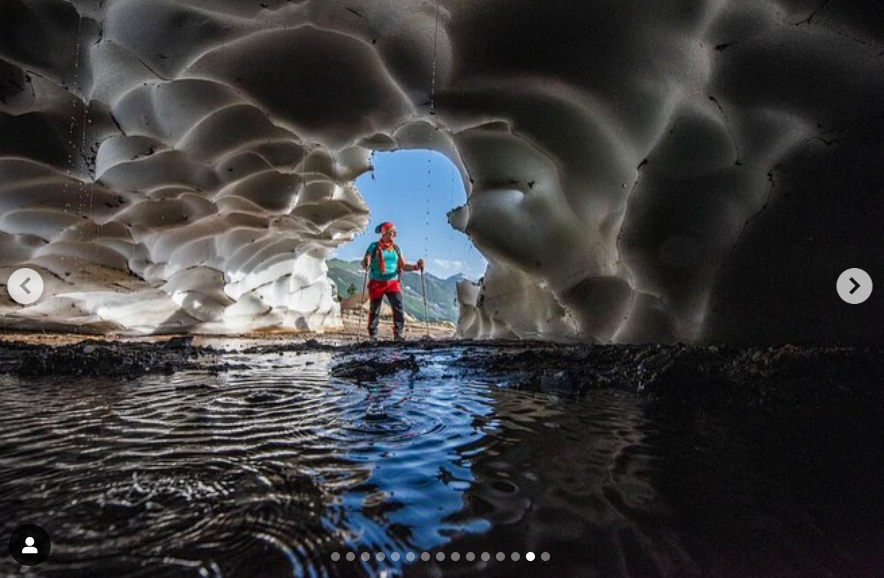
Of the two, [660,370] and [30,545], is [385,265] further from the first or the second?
[30,545]

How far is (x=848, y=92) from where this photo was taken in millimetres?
4156

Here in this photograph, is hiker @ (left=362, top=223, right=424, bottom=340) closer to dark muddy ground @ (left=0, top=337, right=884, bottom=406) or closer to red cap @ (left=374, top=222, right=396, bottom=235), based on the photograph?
red cap @ (left=374, top=222, right=396, bottom=235)

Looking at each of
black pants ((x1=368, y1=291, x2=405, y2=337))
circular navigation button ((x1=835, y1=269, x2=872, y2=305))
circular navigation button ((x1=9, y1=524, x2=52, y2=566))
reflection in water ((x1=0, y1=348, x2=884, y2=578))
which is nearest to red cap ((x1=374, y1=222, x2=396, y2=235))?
black pants ((x1=368, y1=291, x2=405, y2=337))

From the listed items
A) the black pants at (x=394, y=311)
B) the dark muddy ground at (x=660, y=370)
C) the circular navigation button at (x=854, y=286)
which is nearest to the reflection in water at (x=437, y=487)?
the dark muddy ground at (x=660, y=370)

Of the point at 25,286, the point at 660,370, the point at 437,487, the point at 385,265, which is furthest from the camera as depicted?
the point at 385,265

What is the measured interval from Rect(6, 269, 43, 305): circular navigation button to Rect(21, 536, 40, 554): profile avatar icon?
11.7m

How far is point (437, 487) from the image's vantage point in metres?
1.89

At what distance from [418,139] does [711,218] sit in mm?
5733

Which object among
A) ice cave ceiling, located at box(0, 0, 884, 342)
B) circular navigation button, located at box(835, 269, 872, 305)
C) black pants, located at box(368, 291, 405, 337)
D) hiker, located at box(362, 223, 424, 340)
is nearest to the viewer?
ice cave ceiling, located at box(0, 0, 884, 342)

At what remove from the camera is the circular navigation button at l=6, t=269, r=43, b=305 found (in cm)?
1007

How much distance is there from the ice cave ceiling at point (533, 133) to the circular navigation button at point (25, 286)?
16 centimetres

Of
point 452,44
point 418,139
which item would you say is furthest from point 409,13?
point 418,139

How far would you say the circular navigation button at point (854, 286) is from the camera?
462 cm

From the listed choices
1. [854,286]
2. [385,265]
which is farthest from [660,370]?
[385,265]
